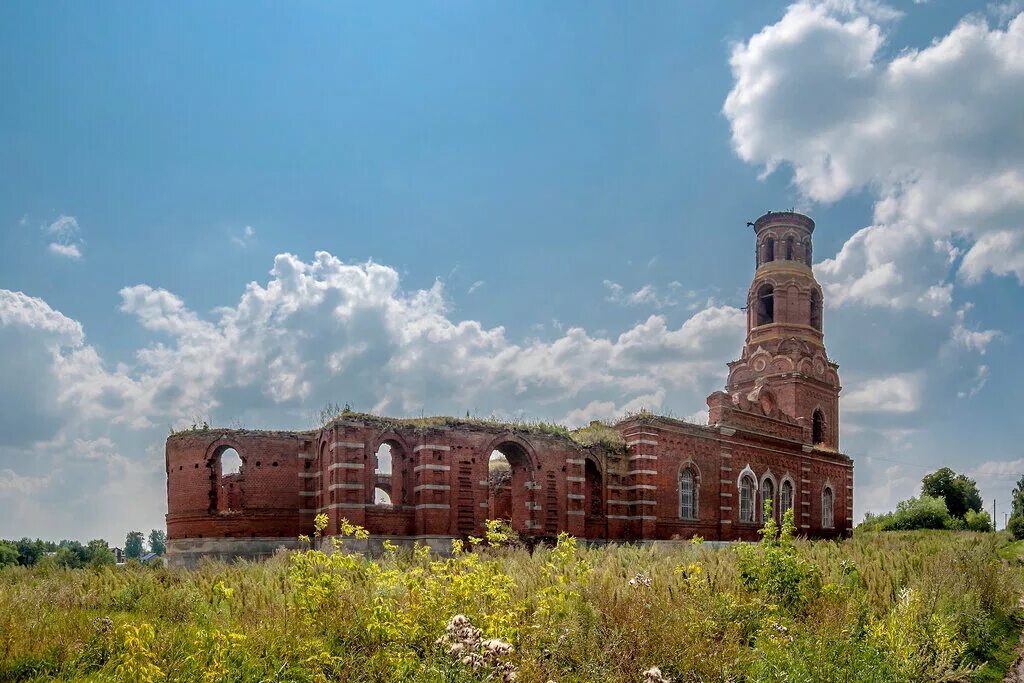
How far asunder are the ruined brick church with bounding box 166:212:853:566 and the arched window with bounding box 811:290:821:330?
2009mm

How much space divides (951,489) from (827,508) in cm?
2357

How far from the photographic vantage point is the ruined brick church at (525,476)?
24.1 metres

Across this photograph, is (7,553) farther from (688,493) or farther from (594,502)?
(688,493)

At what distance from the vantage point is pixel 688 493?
30469 millimetres

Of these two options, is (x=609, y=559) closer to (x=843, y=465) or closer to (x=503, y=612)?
(x=503, y=612)

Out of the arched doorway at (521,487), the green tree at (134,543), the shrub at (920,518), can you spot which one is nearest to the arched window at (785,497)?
the arched doorway at (521,487)

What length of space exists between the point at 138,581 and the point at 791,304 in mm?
32702

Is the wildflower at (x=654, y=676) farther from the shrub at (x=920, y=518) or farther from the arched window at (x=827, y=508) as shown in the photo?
the shrub at (x=920, y=518)

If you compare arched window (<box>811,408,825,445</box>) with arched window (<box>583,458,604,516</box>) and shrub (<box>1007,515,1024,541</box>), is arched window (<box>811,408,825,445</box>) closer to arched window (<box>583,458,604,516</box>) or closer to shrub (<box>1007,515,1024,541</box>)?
shrub (<box>1007,515,1024,541</box>)

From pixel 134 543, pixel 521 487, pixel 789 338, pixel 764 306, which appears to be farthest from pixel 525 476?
pixel 134 543

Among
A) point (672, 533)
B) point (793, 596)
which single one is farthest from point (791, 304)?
point (793, 596)

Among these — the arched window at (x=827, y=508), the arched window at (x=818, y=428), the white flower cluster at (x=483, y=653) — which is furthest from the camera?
the arched window at (x=818, y=428)

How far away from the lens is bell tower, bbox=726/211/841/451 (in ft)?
123

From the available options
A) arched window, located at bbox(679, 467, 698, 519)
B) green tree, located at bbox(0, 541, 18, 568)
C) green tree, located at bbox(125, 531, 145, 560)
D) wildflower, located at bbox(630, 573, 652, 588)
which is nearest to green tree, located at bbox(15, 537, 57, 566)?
green tree, located at bbox(0, 541, 18, 568)
